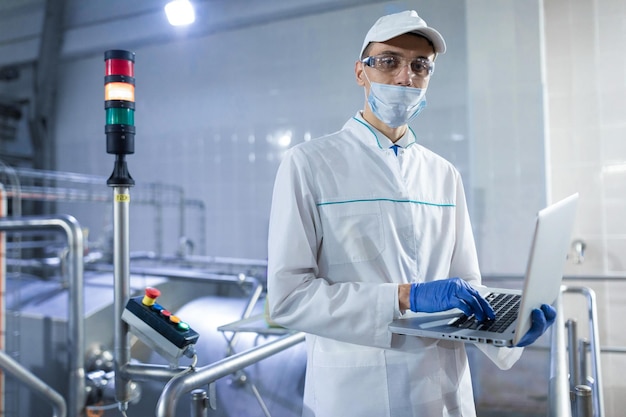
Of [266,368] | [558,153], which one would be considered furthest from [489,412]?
[558,153]

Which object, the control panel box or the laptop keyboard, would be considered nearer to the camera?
the laptop keyboard

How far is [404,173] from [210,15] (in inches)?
94.4

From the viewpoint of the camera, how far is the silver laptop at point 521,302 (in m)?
0.71

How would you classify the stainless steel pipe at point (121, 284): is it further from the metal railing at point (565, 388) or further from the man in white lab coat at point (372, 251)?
the metal railing at point (565, 388)

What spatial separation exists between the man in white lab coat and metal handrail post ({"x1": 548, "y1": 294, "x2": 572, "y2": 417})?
0.09 meters

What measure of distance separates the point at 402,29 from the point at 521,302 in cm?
53

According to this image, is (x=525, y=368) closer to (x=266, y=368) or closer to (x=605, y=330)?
(x=605, y=330)

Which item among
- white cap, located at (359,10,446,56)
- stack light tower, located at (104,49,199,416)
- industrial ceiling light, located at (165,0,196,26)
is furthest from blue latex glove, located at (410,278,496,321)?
industrial ceiling light, located at (165,0,196,26)

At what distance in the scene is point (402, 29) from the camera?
95cm

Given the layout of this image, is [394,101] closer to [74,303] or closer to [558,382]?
[558,382]

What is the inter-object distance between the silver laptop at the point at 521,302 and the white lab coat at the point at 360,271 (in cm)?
6

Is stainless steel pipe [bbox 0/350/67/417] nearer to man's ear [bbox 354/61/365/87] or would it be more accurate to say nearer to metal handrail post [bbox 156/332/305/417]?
metal handrail post [bbox 156/332/305/417]

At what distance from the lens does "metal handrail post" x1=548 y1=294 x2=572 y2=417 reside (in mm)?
709

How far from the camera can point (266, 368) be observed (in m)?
1.85
